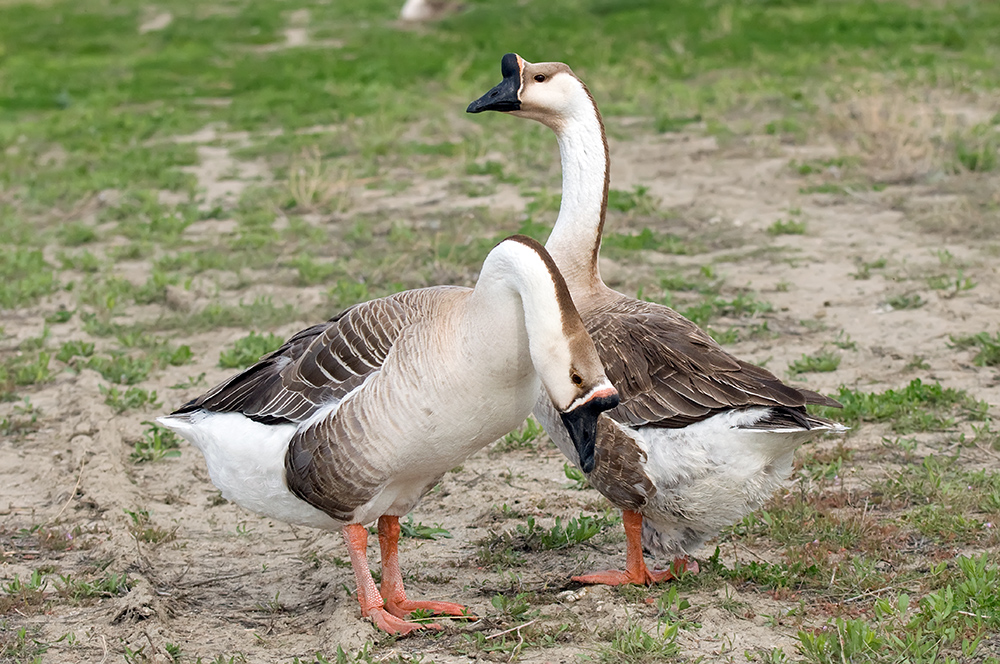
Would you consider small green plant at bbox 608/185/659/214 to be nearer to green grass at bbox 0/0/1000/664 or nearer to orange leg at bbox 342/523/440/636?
green grass at bbox 0/0/1000/664

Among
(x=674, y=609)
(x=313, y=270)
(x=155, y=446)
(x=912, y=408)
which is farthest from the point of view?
(x=313, y=270)

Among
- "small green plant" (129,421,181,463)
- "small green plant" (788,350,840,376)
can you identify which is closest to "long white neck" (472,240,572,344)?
"small green plant" (129,421,181,463)

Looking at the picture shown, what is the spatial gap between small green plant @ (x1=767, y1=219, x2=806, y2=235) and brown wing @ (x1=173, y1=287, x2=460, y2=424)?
5.15 meters

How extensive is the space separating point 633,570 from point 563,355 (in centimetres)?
131

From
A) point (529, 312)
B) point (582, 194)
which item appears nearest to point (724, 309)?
point (582, 194)

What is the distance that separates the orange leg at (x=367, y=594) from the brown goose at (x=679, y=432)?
0.80 m

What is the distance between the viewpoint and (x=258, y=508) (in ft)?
13.7

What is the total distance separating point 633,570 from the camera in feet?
14.0

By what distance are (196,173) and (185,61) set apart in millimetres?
8453

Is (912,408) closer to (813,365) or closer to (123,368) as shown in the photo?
(813,365)

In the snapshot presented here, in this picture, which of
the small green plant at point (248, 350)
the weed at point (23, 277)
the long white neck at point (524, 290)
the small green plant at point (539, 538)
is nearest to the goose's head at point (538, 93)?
the long white neck at point (524, 290)

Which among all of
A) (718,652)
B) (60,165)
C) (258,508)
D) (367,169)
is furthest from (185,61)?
(718,652)

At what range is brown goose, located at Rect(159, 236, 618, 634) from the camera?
3.38m

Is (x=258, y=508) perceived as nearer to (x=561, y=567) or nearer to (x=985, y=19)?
(x=561, y=567)
